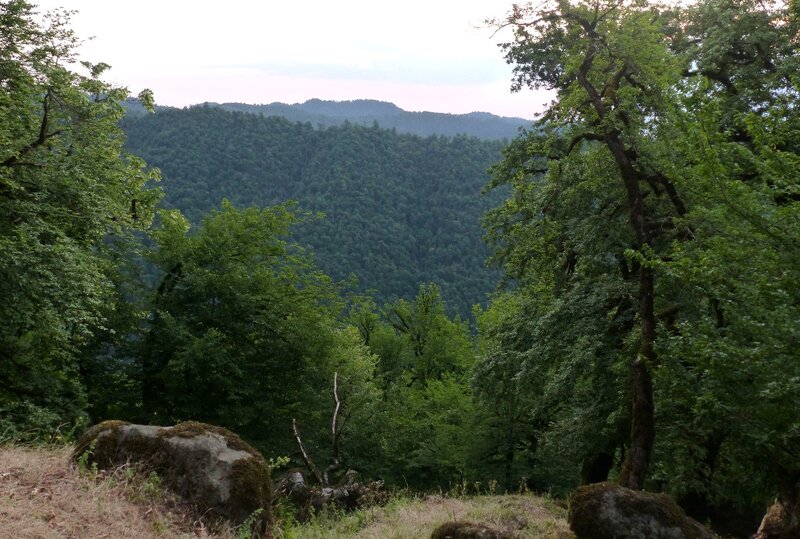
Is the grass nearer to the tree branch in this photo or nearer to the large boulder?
the large boulder

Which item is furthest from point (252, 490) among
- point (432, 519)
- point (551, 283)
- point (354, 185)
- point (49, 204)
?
point (354, 185)

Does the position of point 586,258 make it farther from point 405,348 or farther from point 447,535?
point 405,348

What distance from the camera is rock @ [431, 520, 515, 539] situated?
834 cm

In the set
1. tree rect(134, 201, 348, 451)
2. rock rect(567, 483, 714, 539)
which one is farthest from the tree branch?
rock rect(567, 483, 714, 539)

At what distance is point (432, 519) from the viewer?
32.3ft

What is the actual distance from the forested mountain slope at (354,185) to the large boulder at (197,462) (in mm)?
88229

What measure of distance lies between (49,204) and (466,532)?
39.9ft

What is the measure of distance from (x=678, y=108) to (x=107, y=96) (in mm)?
15488

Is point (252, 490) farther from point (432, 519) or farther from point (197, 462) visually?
point (432, 519)

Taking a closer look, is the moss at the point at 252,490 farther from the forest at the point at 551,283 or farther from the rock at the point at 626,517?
the forest at the point at 551,283

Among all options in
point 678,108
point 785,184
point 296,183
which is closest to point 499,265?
point 678,108

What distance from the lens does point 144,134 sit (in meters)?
138

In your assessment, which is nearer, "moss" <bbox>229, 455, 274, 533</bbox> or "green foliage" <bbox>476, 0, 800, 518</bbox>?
"moss" <bbox>229, 455, 274, 533</bbox>

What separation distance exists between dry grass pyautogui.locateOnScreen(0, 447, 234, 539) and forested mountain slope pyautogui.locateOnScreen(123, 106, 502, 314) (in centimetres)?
8898
